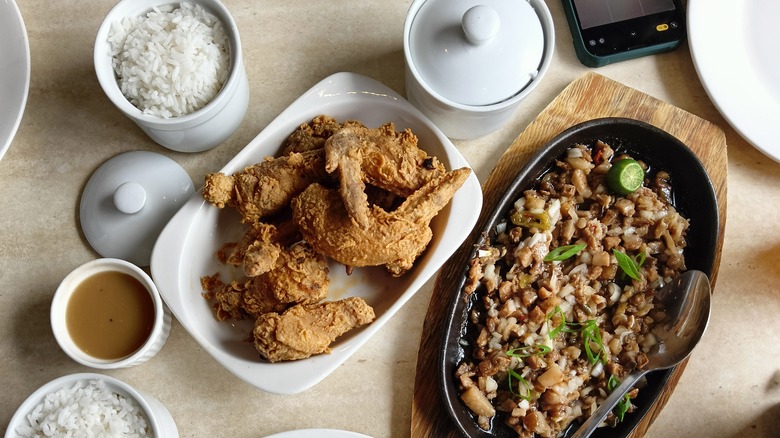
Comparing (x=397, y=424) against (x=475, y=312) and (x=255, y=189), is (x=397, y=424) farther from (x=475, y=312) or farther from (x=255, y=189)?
(x=255, y=189)

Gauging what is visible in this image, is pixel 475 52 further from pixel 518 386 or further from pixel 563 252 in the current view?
pixel 518 386

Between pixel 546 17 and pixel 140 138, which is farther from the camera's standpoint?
pixel 140 138

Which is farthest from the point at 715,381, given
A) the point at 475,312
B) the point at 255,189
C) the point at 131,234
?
the point at 131,234

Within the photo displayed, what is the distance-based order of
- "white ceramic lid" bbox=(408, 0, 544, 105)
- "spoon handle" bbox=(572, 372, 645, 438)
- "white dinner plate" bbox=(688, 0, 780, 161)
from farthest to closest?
1. "white dinner plate" bbox=(688, 0, 780, 161)
2. "spoon handle" bbox=(572, 372, 645, 438)
3. "white ceramic lid" bbox=(408, 0, 544, 105)

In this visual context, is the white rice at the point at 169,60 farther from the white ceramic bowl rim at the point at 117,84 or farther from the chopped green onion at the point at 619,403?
the chopped green onion at the point at 619,403

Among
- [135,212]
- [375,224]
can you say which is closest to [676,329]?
[375,224]

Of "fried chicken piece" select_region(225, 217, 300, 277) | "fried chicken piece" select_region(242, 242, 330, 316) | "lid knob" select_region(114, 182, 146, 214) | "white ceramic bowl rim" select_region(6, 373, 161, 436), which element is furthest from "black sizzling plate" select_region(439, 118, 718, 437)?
"lid knob" select_region(114, 182, 146, 214)

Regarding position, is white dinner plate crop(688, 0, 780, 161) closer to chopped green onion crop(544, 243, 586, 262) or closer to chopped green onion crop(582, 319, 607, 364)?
chopped green onion crop(544, 243, 586, 262)
